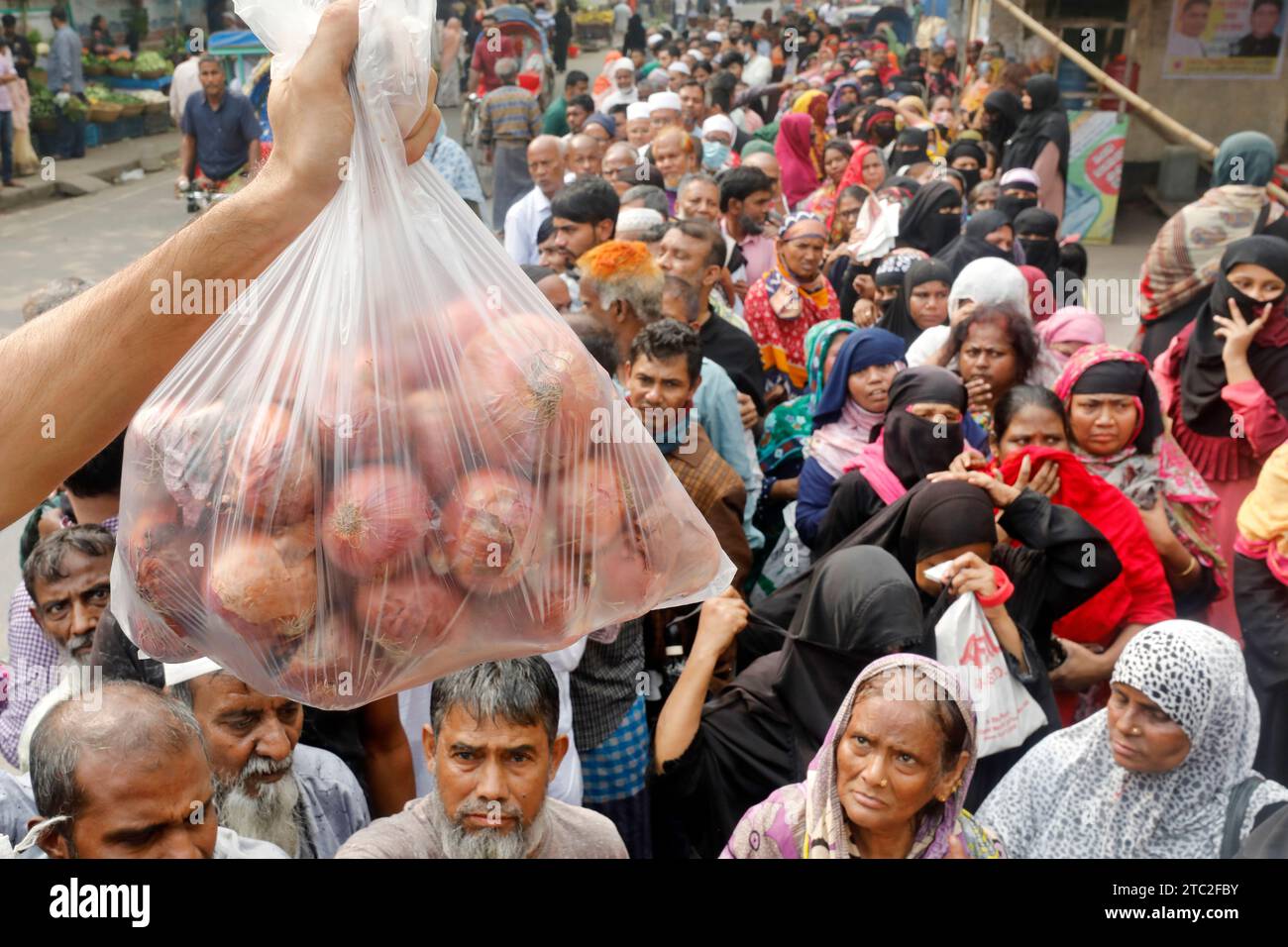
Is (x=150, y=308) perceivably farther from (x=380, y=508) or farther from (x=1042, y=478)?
(x=1042, y=478)

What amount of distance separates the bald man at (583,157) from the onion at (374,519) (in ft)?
21.7

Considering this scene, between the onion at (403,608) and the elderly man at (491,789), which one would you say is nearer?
the onion at (403,608)

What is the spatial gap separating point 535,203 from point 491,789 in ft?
15.9

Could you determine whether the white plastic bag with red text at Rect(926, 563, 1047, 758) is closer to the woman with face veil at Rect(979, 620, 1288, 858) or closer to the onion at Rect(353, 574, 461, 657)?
the woman with face veil at Rect(979, 620, 1288, 858)

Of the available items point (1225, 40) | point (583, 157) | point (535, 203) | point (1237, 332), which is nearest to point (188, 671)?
point (1237, 332)

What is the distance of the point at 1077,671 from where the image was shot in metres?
3.29

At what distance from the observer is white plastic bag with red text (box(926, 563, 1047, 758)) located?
2816 millimetres

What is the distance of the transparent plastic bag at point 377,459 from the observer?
4.24 feet

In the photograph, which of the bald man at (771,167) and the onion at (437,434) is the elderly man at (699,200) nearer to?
the bald man at (771,167)

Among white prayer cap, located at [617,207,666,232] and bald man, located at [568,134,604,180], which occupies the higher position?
bald man, located at [568,134,604,180]

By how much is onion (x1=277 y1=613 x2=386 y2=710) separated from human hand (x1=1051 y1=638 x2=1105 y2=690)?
238cm

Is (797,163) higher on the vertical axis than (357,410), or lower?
lower

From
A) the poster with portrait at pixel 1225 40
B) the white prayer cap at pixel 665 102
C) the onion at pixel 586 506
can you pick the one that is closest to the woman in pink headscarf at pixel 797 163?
the white prayer cap at pixel 665 102

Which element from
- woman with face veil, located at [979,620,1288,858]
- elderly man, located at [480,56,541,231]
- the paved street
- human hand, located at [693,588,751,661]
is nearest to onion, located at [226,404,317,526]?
human hand, located at [693,588,751,661]
